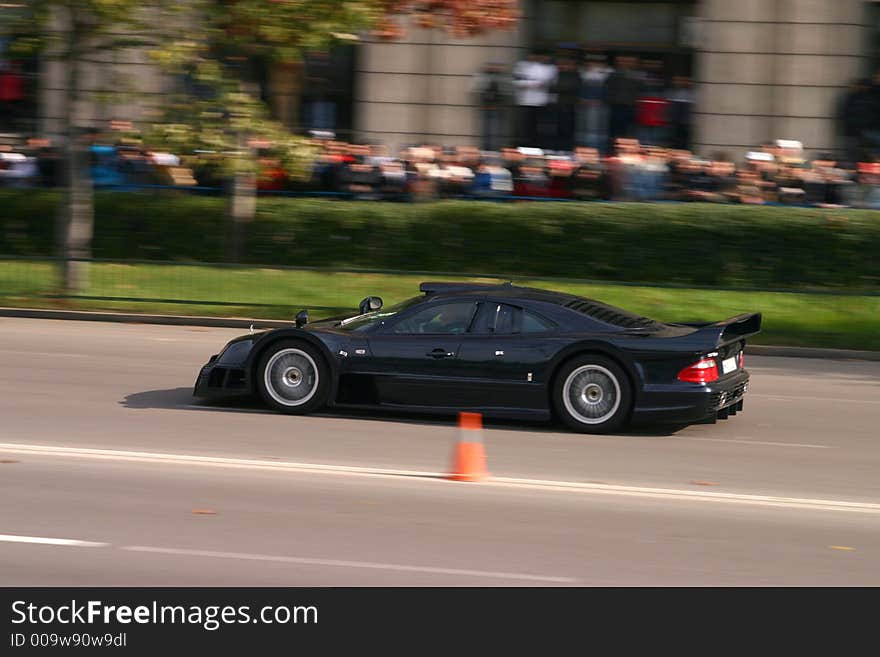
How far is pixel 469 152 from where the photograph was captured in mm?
23109

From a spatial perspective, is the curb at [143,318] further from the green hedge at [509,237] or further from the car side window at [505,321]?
the car side window at [505,321]

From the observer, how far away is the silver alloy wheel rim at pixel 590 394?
11.0 meters

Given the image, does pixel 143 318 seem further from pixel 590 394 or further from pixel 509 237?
pixel 590 394

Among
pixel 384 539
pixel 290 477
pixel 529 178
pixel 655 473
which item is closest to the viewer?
pixel 384 539

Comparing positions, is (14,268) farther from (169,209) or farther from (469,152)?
(469,152)

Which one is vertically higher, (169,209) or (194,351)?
(169,209)

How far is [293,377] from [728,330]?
3603 millimetres

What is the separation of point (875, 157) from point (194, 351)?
12.9 meters

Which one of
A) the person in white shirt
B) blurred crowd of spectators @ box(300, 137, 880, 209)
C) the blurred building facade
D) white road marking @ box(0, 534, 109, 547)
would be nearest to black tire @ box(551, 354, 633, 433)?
white road marking @ box(0, 534, 109, 547)

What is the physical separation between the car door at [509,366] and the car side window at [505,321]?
12mm

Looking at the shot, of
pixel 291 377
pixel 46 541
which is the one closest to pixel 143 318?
pixel 291 377

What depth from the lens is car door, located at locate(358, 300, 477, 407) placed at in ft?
36.6

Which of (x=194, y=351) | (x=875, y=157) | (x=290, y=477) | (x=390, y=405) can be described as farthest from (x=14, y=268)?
(x=875, y=157)

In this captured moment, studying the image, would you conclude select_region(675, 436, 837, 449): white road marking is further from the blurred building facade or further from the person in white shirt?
the person in white shirt
